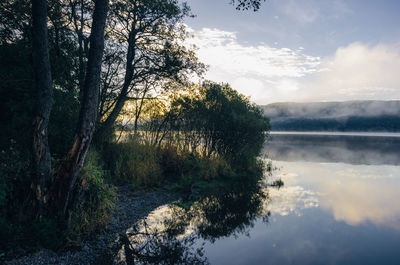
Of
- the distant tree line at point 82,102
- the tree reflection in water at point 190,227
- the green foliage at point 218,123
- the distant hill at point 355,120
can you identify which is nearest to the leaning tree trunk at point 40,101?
the distant tree line at point 82,102

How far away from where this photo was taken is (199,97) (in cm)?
1619

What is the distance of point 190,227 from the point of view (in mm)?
7930

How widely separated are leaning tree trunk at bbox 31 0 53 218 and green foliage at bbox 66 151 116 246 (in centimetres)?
81

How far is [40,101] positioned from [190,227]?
19.3 ft

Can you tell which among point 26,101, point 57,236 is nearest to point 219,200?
point 57,236

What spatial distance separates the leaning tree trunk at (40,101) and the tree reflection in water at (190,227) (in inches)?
104

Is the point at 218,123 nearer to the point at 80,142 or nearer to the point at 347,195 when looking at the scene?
the point at 347,195

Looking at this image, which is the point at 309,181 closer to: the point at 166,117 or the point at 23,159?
the point at 166,117

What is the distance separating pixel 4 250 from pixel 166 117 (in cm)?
1224

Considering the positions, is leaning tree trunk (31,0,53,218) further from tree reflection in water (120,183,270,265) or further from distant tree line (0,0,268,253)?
tree reflection in water (120,183,270,265)

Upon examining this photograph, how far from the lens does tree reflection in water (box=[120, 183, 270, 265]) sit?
6.05 m

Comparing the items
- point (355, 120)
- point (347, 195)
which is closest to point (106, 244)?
point (347, 195)

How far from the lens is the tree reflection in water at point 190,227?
6.05 m

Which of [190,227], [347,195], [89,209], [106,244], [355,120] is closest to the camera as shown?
[106,244]
